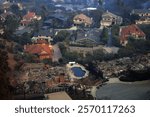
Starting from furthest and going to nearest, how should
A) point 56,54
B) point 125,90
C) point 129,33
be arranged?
point 129,33
point 56,54
point 125,90

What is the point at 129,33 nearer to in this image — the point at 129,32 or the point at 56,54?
the point at 129,32

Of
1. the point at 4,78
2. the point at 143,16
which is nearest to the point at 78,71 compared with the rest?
the point at 4,78

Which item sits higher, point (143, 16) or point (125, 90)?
point (143, 16)

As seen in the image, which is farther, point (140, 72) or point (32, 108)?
point (140, 72)

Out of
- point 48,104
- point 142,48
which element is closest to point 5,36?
point 142,48

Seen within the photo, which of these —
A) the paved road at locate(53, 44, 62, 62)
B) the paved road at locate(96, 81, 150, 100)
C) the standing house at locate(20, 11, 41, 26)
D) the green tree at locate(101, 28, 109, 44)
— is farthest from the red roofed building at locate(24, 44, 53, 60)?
the standing house at locate(20, 11, 41, 26)

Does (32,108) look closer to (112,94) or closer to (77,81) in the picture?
(112,94)

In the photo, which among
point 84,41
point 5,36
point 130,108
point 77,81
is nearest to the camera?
point 130,108
